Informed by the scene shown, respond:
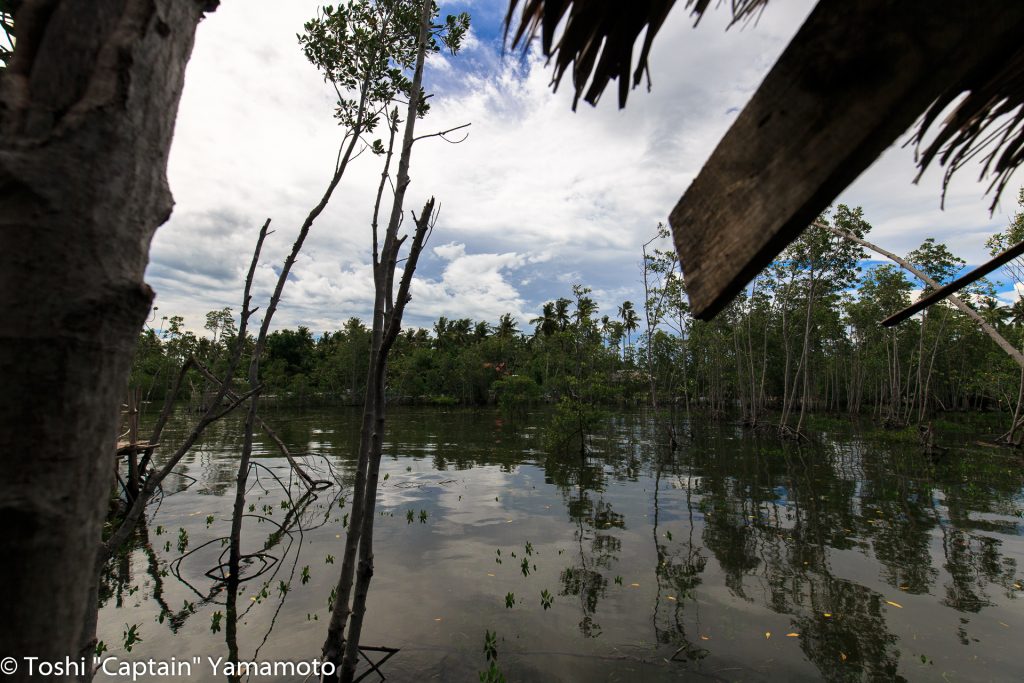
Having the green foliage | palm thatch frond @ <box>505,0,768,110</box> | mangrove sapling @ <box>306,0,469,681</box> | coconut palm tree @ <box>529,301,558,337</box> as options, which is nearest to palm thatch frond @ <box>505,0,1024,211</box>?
palm thatch frond @ <box>505,0,768,110</box>

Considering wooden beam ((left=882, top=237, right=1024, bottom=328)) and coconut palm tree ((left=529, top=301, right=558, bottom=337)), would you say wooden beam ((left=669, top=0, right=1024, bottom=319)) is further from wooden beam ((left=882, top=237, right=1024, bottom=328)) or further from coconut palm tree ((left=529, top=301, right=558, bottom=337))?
coconut palm tree ((left=529, top=301, right=558, bottom=337))

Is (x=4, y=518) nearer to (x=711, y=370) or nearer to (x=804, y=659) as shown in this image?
(x=804, y=659)

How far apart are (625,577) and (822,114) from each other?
760 cm

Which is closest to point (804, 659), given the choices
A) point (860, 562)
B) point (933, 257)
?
point (860, 562)

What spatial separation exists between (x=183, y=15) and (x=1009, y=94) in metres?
2.42

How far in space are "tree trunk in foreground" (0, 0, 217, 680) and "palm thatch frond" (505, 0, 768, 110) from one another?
101 cm

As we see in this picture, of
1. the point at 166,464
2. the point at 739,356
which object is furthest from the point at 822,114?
the point at 739,356

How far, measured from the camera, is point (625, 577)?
731cm

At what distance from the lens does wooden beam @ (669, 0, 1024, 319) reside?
815mm

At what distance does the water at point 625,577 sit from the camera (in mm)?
5359

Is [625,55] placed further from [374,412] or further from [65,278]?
[374,412]

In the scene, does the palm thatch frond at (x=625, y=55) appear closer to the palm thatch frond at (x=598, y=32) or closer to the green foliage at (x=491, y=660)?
the palm thatch frond at (x=598, y=32)

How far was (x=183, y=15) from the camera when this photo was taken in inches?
33.9

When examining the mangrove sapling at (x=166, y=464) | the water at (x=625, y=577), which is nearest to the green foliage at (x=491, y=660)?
the water at (x=625, y=577)
